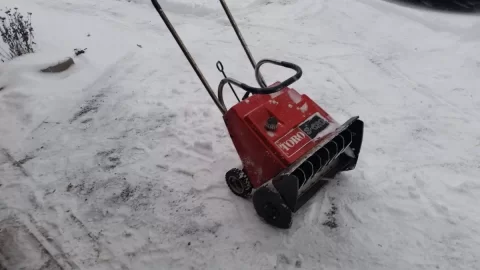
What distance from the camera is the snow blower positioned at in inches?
116

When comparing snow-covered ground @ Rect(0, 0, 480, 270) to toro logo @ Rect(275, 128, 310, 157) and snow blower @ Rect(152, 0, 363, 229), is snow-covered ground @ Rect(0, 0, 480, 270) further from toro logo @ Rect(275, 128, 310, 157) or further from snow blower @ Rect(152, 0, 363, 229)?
toro logo @ Rect(275, 128, 310, 157)

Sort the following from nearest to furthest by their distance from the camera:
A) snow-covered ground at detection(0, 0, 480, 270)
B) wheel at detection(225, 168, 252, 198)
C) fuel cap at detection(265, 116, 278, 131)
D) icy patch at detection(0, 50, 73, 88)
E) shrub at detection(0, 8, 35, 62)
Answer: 1. fuel cap at detection(265, 116, 278, 131)
2. snow-covered ground at detection(0, 0, 480, 270)
3. wheel at detection(225, 168, 252, 198)
4. icy patch at detection(0, 50, 73, 88)
5. shrub at detection(0, 8, 35, 62)

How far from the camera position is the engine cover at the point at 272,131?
3.01 meters

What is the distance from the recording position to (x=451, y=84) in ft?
17.1

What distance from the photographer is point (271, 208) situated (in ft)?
10.4

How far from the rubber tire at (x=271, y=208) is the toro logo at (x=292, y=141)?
345 mm

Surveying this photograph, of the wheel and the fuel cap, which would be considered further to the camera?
the wheel

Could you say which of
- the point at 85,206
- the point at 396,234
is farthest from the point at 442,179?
the point at 85,206

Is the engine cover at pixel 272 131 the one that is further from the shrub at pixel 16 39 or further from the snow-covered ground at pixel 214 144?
the shrub at pixel 16 39

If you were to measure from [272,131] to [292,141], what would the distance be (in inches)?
7.1

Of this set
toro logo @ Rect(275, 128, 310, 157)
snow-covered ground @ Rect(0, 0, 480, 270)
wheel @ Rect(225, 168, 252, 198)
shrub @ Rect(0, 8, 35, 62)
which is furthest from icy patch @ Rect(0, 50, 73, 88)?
toro logo @ Rect(275, 128, 310, 157)

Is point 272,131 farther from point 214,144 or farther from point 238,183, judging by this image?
point 214,144

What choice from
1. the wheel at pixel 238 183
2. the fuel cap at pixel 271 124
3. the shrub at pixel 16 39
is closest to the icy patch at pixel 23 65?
the shrub at pixel 16 39

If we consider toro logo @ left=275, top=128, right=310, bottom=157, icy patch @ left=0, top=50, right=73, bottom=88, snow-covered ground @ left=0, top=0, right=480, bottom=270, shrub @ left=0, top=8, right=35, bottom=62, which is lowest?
snow-covered ground @ left=0, top=0, right=480, bottom=270
